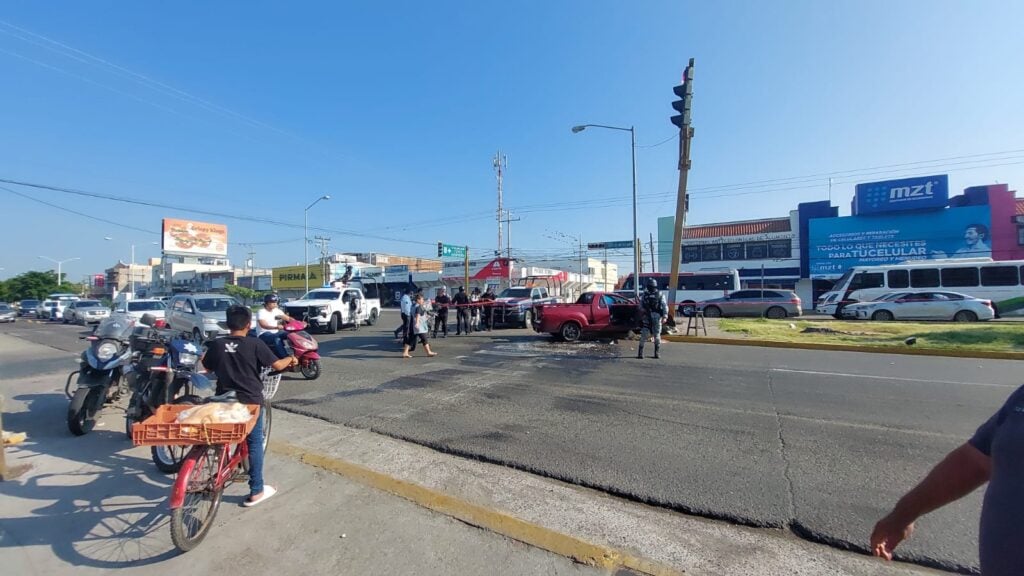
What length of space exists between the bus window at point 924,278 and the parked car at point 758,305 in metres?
5.41

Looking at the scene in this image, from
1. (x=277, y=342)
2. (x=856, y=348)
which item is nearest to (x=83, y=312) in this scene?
(x=277, y=342)

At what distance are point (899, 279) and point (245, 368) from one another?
98.2 feet

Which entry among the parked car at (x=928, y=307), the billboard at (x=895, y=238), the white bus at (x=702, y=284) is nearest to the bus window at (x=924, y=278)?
the parked car at (x=928, y=307)

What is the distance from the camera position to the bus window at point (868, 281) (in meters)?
23.8

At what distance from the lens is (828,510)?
3.57 m

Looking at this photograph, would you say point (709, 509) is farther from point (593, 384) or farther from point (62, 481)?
point (62, 481)

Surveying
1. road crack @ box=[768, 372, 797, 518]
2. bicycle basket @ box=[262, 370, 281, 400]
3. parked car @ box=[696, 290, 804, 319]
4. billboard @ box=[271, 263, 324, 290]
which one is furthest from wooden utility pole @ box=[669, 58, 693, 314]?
billboard @ box=[271, 263, 324, 290]

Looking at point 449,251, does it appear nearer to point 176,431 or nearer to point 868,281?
point 868,281

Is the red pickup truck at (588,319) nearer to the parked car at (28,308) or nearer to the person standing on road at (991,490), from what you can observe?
the person standing on road at (991,490)

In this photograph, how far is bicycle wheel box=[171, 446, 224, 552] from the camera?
295 centimetres

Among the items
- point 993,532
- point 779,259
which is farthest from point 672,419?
point 779,259

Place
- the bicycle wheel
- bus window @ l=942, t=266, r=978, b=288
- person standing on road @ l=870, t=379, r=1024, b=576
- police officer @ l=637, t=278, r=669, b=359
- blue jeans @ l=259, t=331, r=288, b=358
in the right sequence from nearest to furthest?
person standing on road @ l=870, t=379, r=1024, b=576 < the bicycle wheel < blue jeans @ l=259, t=331, r=288, b=358 < police officer @ l=637, t=278, r=669, b=359 < bus window @ l=942, t=266, r=978, b=288

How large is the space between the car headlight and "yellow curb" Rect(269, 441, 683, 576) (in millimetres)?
3089

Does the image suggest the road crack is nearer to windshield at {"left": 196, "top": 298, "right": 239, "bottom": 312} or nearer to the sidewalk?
the sidewalk
